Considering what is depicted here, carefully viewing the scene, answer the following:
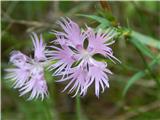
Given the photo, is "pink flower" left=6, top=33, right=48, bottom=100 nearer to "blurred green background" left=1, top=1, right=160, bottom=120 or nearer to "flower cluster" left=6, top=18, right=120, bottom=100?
"flower cluster" left=6, top=18, right=120, bottom=100

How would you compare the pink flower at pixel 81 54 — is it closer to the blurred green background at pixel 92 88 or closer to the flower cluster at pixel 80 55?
the flower cluster at pixel 80 55

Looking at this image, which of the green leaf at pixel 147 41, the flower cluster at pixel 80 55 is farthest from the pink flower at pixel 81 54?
the green leaf at pixel 147 41

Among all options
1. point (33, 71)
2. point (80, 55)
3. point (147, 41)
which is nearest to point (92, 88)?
point (147, 41)

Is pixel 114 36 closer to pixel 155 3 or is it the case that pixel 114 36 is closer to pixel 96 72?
pixel 96 72

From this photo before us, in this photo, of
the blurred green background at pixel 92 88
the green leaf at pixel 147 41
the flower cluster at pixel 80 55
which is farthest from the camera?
the blurred green background at pixel 92 88

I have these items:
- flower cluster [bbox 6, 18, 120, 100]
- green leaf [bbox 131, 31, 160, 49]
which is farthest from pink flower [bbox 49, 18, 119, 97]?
green leaf [bbox 131, 31, 160, 49]

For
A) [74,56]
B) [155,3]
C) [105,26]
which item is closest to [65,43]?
[74,56]
